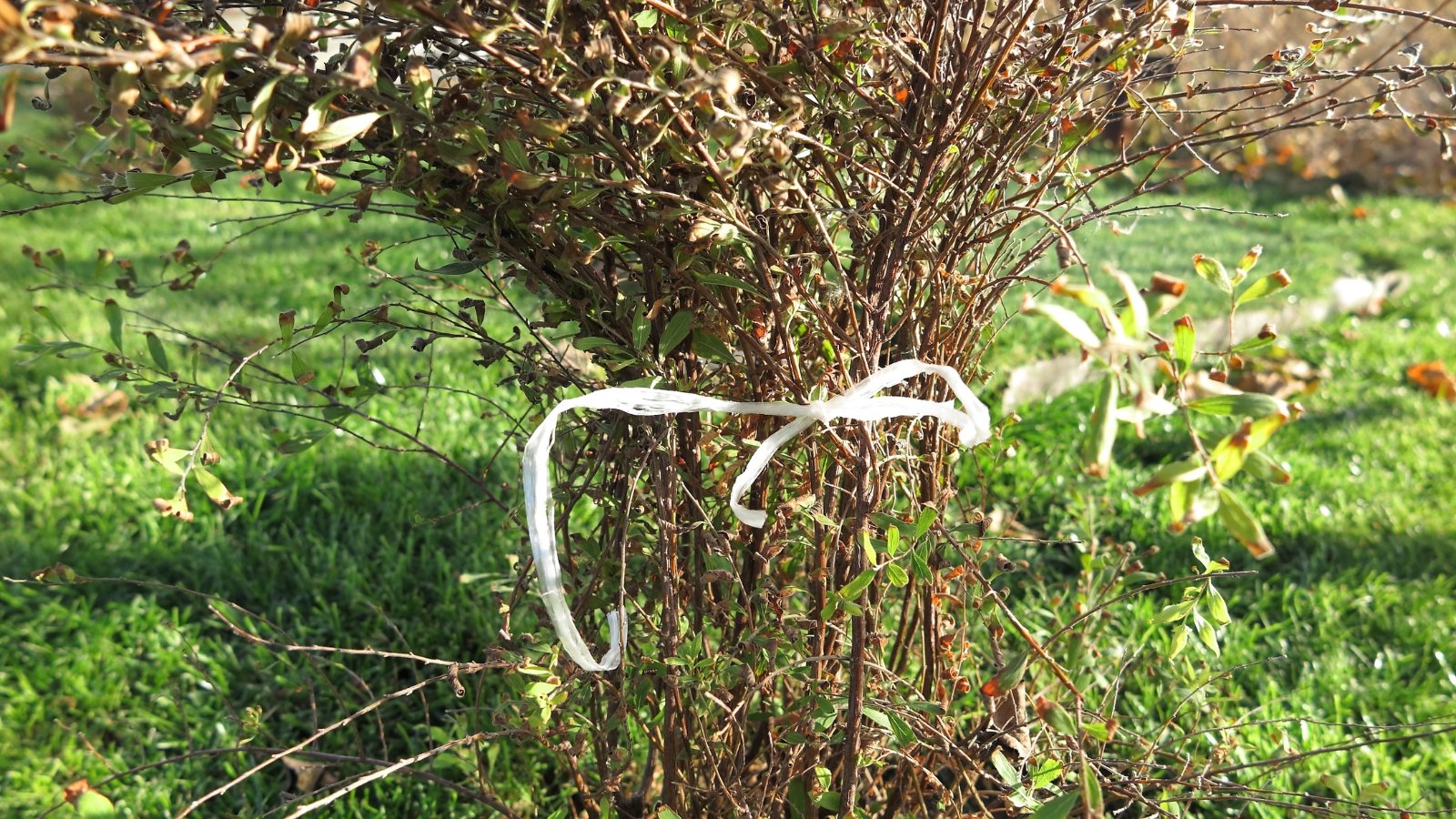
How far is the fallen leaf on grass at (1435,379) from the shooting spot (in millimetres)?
4410

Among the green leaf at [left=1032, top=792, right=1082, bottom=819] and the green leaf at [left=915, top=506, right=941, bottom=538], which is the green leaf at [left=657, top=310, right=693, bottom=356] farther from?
the green leaf at [left=1032, top=792, right=1082, bottom=819]

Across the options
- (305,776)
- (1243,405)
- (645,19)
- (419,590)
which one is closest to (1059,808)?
(1243,405)

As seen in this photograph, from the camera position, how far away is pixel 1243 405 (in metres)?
0.80

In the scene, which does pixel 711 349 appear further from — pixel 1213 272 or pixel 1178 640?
pixel 1178 640

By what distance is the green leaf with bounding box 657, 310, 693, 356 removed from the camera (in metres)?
1.24

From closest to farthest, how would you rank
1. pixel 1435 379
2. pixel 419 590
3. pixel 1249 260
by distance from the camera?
pixel 1249 260
pixel 419 590
pixel 1435 379

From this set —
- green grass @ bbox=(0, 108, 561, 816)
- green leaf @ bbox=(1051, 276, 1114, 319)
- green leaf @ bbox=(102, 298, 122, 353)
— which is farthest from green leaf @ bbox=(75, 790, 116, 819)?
green leaf @ bbox=(1051, 276, 1114, 319)

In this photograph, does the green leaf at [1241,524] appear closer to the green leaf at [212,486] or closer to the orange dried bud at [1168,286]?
the orange dried bud at [1168,286]

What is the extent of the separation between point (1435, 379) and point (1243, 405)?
452 centimetres

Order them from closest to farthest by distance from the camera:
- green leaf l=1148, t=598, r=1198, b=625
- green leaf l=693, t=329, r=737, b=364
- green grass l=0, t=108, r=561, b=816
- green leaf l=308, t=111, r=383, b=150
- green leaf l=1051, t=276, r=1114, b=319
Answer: green leaf l=1051, t=276, r=1114, b=319 < green leaf l=308, t=111, r=383, b=150 < green leaf l=693, t=329, r=737, b=364 < green leaf l=1148, t=598, r=1198, b=625 < green grass l=0, t=108, r=561, b=816

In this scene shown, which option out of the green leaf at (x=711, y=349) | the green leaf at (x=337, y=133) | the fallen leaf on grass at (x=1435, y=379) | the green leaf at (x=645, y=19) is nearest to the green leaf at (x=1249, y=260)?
the green leaf at (x=711, y=349)

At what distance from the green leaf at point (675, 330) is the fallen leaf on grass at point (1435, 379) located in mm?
4436

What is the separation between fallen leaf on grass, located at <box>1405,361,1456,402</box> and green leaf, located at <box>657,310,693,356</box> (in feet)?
14.6

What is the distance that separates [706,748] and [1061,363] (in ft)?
10.3
